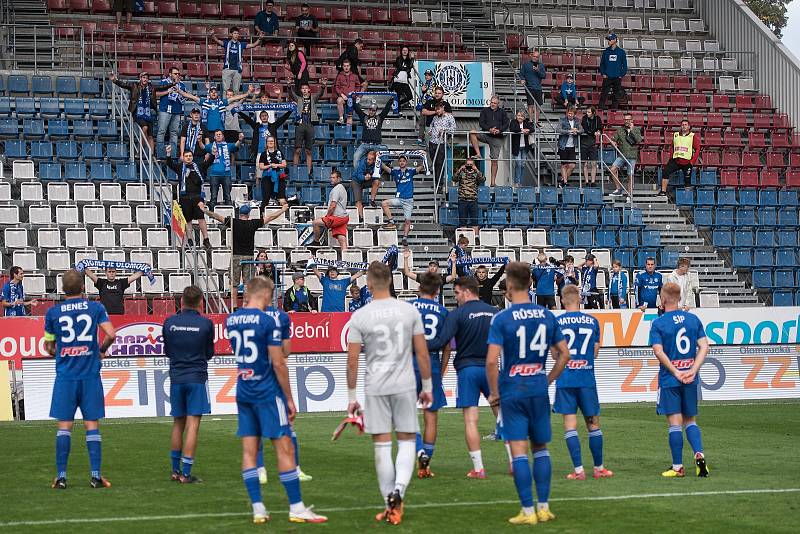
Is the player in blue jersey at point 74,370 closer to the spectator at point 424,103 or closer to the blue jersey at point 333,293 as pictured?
the blue jersey at point 333,293

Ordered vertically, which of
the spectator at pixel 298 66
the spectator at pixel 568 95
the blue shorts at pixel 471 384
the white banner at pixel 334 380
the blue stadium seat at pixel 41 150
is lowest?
the white banner at pixel 334 380

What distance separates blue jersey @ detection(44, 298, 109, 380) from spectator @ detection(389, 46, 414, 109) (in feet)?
70.9

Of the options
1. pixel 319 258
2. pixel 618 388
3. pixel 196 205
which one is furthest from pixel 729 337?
pixel 196 205

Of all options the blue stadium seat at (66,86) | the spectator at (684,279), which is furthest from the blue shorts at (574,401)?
the blue stadium seat at (66,86)

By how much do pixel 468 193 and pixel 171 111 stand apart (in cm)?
738

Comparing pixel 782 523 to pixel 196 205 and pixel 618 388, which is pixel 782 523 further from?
pixel 196 205

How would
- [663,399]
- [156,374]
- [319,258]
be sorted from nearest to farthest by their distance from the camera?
[663,399] < [156,374] < [319,258]

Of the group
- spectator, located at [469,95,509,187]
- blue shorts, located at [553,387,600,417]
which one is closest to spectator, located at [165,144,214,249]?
spectator, located at [469,95,509,187]

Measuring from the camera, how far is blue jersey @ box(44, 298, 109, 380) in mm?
13016

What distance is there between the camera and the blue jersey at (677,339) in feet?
44.6

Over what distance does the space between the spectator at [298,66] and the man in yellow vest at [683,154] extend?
32.8ft

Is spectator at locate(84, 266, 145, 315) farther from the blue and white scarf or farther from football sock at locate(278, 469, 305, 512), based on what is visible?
football sock at locate(278, 469, 305, 512)

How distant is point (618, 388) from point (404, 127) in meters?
11.4

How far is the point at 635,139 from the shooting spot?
112 feet
